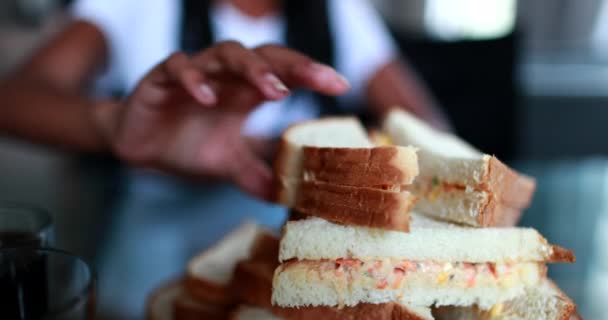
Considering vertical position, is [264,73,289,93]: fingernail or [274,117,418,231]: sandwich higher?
[264,73,289,93]: fingernail

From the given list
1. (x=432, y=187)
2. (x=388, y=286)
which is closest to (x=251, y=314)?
(x=388, y=286)

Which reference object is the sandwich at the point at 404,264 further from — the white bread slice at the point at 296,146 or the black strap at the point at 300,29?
the black strap at the point at 300,29

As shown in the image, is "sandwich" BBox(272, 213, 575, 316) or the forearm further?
the forearm

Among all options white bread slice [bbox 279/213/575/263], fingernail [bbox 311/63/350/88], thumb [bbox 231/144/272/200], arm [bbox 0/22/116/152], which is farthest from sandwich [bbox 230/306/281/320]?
arm [bbox 0/22/116/152]

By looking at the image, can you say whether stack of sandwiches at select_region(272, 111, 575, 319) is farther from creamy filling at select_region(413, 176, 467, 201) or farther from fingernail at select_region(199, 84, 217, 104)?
fingernail at select_region(199, 84, 217, 104)

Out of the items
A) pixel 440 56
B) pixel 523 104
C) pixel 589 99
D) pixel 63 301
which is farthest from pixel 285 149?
pixel 589 99

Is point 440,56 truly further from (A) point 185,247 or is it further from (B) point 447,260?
(B) point 447,260

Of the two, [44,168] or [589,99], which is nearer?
[589,99]

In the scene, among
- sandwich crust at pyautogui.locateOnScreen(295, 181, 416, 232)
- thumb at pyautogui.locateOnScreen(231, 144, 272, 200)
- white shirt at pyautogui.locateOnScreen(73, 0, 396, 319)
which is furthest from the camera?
white shirt at pyautogui.locateOnScreen(73, 0, 396, 319)
